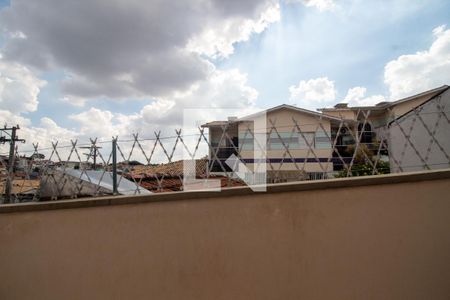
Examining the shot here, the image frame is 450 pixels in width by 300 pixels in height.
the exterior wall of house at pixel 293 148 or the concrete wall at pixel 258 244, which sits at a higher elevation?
the exterior wall of house at pixel 293 148

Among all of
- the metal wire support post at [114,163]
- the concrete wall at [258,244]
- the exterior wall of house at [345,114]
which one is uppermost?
the exterior wall of house at [345,114]

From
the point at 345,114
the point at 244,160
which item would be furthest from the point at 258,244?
the point at 345,114

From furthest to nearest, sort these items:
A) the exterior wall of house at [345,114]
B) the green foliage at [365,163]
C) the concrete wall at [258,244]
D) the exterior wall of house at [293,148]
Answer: the exterior wall of house at [345,114], the exterior wall of house at [293,148], the green foliage at [365,163], the concrete wall at [258,244]

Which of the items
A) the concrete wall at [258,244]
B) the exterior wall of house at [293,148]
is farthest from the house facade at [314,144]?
the concrete wall at [258,244]

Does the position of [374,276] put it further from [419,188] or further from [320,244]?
[419,188]

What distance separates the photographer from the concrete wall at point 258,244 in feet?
8.93

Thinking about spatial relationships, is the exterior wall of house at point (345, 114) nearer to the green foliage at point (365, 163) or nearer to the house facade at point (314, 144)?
the house facade at point (314, 144)

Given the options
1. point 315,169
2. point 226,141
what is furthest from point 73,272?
point 315,169

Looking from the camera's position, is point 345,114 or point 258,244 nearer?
point 258,244

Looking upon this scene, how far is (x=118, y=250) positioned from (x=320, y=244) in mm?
2301

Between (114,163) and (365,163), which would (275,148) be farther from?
(114,163)

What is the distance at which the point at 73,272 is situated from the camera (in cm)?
322

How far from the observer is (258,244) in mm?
2879

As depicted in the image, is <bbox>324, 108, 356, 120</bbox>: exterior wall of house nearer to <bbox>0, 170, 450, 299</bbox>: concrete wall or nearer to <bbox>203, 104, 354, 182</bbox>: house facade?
<bbox>203, 104, 354, 182</bbox>: house facade
